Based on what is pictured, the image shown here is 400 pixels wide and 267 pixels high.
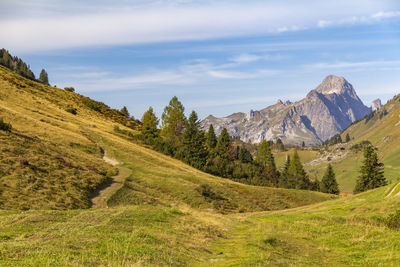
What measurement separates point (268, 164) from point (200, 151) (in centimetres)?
A: 4266

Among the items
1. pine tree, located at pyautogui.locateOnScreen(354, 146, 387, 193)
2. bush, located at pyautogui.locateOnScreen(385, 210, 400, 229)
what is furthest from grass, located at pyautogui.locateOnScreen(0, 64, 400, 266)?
pine tree, located at pyautogui.locateOnScreen(354, 146, 387, 193)

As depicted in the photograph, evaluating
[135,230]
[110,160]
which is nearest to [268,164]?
[110,160]

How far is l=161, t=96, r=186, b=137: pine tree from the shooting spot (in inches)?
4675

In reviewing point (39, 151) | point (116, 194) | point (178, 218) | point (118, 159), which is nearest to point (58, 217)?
point (178, 218)

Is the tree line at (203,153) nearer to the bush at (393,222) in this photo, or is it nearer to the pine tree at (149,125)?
the pine tree at (149,125)

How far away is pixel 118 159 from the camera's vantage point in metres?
64.9

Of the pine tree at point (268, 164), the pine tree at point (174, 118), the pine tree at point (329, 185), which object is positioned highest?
the pine tree at point (174, 118)

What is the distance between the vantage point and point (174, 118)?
390 ft

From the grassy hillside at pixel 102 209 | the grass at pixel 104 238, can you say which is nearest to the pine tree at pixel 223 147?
the grassy hillside at pixel 102 209

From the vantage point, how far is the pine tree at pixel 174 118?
4675 inches

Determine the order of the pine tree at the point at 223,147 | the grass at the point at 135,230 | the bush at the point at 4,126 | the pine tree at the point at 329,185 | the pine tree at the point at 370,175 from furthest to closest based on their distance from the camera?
the pine tree at the point at 223,147 < the pine tree at the point at 329,185 < the pine tree at the point at 370,175 < the bush at the point at 4,126 < the grass at the point at 135,230

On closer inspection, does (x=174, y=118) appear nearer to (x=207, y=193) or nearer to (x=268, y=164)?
(x=268, y=164)

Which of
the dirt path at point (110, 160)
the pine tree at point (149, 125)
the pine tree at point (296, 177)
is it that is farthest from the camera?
the pine tree at point (296, 177)

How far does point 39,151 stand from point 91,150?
19467 millimetres
